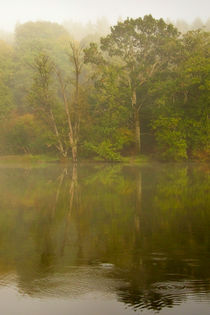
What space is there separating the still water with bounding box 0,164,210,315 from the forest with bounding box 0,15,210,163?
1006 inches

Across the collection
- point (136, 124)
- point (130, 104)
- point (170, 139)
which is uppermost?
point (130, 104)

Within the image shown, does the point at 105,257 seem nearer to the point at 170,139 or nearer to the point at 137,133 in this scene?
the point at 170,139

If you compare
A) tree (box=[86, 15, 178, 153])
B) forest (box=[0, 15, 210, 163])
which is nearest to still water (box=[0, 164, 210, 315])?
forest (box=[0, 15, 210, 163])

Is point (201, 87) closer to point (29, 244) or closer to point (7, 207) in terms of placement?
point (7, 207)

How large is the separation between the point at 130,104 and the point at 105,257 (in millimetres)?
35631

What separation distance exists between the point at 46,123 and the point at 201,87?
15322mm

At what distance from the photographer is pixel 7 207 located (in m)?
11.4

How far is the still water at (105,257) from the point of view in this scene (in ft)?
15.1

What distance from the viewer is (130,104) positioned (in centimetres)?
4128

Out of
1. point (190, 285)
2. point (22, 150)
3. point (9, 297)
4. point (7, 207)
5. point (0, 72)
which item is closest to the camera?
point (9, 297)

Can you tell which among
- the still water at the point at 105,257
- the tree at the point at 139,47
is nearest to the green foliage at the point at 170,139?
the tree at the point at 139,47

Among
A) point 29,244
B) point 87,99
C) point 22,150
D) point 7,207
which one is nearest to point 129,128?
point 87,99

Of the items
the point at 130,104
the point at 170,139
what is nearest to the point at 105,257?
the point at 170,139

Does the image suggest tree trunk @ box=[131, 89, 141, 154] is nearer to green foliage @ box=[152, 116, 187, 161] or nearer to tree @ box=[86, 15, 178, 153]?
tree @ box=[86, 15, 178, 153]
